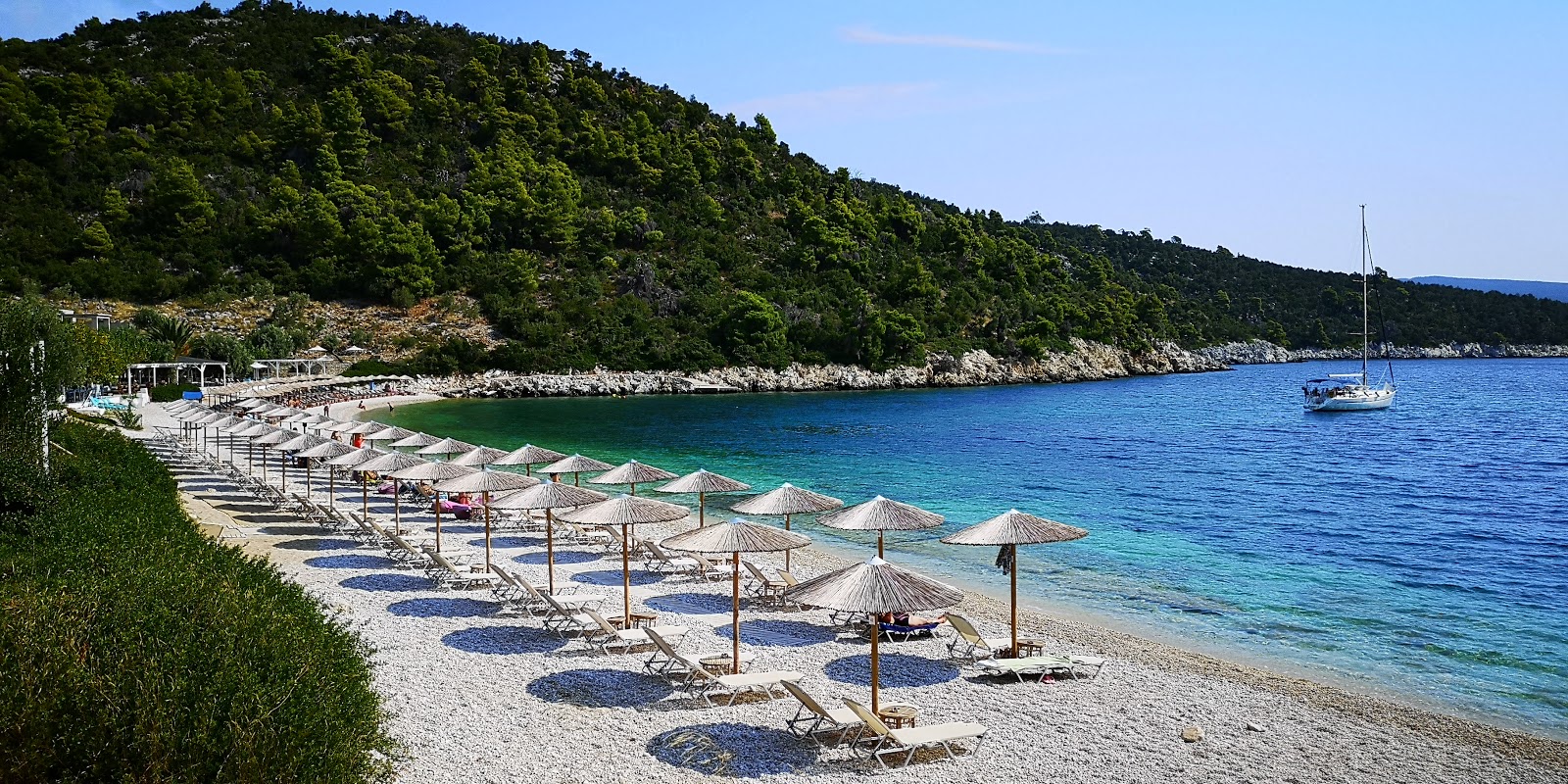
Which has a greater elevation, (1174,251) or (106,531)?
(1174,251)

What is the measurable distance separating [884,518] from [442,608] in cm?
601

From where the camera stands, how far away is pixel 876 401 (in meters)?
63.3

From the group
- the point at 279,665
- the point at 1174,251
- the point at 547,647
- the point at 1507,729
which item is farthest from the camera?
the point at 1174,251

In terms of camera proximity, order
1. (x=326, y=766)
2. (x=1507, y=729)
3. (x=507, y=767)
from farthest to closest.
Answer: (x=1507, y=729)
(x=507, y=767)
(x=326, y=766)

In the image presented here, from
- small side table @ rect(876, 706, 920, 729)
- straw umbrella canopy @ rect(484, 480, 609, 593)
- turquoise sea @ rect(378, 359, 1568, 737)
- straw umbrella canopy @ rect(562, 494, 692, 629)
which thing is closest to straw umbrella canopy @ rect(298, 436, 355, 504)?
straw umbrella canopy @ rect(484, 480, 609, 593)

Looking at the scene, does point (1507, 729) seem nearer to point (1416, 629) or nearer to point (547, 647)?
point (1416, 629)

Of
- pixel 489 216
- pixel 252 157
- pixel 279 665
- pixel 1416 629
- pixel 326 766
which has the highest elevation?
pixel 252 157

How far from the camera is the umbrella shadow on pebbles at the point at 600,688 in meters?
9.59

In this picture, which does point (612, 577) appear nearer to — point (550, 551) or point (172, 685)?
point (550, 551)

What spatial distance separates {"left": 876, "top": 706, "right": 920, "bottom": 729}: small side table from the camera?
27.9 feet

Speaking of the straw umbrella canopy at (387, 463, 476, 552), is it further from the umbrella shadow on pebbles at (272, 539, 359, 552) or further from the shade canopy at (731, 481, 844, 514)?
the shade canopy at (731, 481, 844, 514)

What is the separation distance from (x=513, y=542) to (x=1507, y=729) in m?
14.7

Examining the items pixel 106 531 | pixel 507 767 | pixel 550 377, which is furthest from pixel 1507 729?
pixel 550 377

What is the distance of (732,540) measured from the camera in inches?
410
